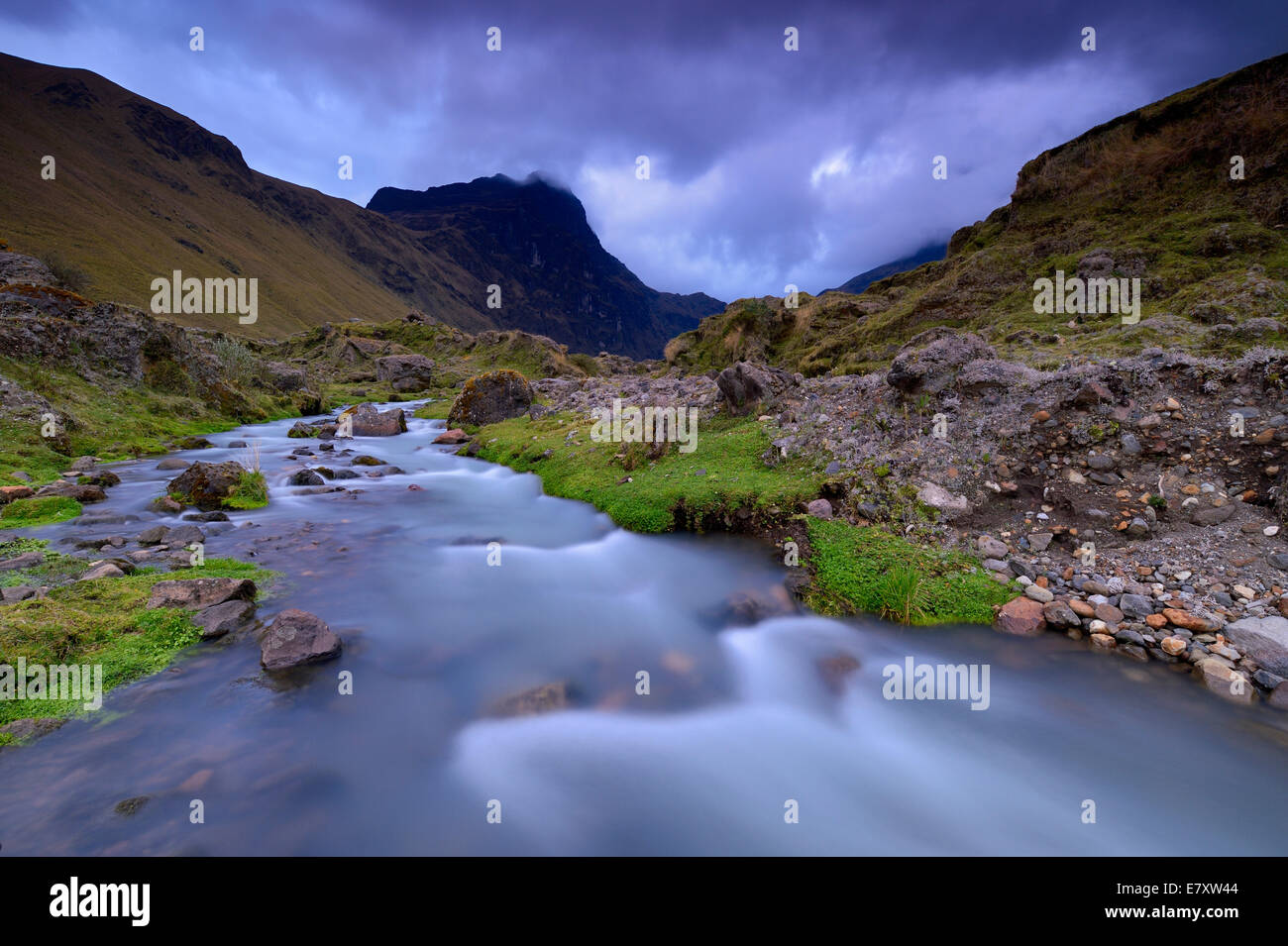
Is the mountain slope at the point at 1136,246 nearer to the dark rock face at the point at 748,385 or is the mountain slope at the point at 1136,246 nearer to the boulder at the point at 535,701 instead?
the dark rock face at the point at 748,385

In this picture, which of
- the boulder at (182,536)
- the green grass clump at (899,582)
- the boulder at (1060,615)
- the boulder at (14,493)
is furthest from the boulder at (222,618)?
the boulder at (1060,615)

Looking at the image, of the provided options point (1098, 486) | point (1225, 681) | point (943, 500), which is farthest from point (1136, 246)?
point (1225, 681)

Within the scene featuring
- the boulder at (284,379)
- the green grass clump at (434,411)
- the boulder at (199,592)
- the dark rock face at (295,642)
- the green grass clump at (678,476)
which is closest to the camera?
the dark rock face at (295,642)

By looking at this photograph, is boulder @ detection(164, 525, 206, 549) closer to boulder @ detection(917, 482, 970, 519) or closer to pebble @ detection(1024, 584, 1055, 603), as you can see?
boulder @ detection(917, 482, 970, 519)

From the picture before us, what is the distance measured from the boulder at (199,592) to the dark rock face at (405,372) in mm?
49615

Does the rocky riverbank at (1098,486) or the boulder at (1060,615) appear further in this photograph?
the boulder at (1060,615)

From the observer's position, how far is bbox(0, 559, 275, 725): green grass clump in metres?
4.90

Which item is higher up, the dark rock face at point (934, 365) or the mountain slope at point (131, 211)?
the mountain slope at point (131, 211)

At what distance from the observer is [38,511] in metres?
9.59

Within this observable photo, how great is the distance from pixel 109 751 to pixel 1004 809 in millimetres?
8597

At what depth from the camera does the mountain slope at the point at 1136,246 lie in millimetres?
16047

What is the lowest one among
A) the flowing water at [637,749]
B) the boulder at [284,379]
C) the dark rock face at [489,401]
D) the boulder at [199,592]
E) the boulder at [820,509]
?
the flowing water at [637,749]

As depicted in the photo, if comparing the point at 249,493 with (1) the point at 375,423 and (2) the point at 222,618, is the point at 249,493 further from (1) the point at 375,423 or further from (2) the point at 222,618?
(1) the point at 375,423
